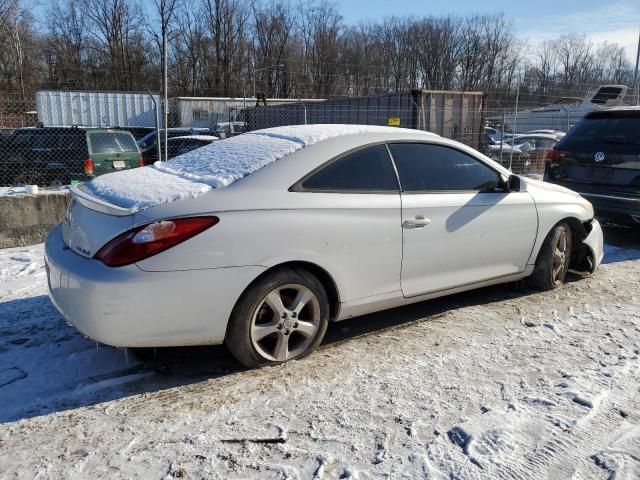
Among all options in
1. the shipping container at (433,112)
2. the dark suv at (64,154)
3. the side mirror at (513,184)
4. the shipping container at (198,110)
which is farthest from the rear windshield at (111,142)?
the shipping container at (198,110)

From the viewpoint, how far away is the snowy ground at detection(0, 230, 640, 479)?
2594mm

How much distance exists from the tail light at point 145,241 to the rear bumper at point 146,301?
5 centimetres

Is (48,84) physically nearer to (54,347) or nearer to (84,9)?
(84,9)

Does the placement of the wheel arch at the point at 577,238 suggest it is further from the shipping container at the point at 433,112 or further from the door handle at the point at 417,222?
the shipping container at the point at 433,112

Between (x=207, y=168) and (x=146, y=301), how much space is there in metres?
1.13

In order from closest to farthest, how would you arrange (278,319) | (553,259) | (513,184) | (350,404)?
(350,404) → (278,319) → (513,184) → (553,259)

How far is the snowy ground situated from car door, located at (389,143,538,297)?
443mm

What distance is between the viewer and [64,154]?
38.0ft

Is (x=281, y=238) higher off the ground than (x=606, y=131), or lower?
lower

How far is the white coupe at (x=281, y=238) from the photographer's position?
3.03 m

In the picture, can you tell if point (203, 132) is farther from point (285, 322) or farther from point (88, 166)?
point (285, 322)

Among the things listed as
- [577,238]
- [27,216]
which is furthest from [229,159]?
[27,216]

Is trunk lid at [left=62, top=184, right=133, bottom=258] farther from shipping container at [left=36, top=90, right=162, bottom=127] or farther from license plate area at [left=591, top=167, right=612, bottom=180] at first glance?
shipping container at [left=36, top=90, right=162, bottom=127]

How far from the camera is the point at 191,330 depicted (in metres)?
3.16
